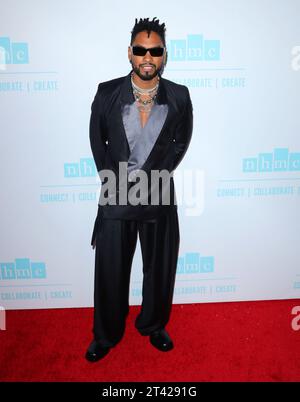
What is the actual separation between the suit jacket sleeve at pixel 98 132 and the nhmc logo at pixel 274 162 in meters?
1.02

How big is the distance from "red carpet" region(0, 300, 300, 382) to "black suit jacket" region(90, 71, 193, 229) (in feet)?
2.93

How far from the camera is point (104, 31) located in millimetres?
2338

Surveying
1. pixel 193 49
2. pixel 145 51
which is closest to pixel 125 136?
pixel 145 51

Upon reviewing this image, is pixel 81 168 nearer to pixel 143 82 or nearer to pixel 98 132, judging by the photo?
pixel 98 132

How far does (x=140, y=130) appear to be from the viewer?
1987 millimetres

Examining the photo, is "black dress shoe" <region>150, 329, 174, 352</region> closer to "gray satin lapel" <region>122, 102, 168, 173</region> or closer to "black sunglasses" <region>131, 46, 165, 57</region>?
"gray satin lapel" <region>122, 102, 168, 173</region>

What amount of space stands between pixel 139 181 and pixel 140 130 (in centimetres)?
27

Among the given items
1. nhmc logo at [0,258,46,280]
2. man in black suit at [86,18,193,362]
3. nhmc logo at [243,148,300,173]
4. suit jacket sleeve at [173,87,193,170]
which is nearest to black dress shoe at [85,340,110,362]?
man in black suit at [86,18,193,362]

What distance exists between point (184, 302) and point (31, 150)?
5.18ft

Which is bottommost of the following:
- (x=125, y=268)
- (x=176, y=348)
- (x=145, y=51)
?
(x=176, y=348)

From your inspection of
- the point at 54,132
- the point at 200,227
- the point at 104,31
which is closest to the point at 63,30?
the point at 104,31

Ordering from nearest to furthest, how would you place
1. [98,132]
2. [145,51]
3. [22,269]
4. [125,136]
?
[145,51] < [125,136] < [98,132] < [22,269]

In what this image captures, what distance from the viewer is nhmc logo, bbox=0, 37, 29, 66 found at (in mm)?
2338

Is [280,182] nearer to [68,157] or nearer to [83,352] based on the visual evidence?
[68,157]
